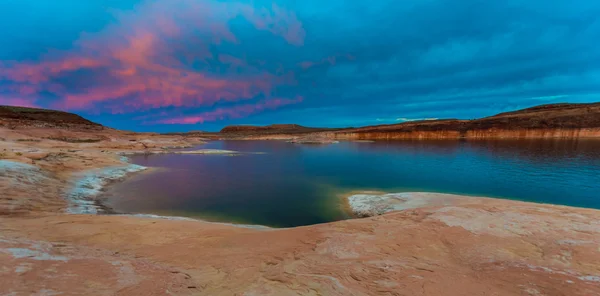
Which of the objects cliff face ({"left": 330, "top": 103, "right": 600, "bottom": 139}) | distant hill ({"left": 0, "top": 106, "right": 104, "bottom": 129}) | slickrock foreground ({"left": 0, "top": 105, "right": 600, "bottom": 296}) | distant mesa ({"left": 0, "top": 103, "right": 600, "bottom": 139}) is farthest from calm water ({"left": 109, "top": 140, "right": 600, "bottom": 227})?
cliff face ({"left": 330, "top": 103, "right": 600, "bottom": 139})

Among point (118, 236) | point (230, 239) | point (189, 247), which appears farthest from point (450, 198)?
point (118, 236)

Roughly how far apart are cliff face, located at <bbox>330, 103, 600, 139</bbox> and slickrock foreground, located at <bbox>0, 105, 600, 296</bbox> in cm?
9543

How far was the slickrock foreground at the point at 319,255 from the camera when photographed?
4336 millimetres

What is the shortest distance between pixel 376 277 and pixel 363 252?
1333 mm

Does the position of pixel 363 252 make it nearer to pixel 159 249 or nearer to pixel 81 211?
pixel 159 249

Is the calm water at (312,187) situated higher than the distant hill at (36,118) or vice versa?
the distant hill at (36,118)

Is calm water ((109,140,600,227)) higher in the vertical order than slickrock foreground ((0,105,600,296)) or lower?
lower

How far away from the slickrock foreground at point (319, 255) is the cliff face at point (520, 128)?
95.4 metres

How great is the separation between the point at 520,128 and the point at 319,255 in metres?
105

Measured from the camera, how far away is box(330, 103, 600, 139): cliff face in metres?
75.1

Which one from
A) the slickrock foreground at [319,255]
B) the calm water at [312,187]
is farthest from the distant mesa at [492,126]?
the slickrock foreground at [319,255]

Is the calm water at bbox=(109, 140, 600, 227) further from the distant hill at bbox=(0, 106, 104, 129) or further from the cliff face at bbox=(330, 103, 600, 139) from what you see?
the cliff face at bbox=(330, 103, 600, 139)

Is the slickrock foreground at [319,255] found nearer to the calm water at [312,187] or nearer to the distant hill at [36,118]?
the calm water at [312,187]

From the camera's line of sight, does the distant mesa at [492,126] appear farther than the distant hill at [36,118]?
Yes
